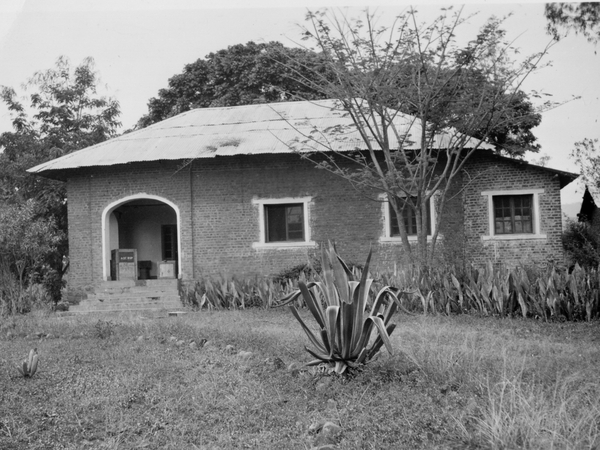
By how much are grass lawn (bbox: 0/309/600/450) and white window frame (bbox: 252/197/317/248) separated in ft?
28.7

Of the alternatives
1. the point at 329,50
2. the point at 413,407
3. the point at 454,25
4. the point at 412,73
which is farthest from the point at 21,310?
the point at 413,407

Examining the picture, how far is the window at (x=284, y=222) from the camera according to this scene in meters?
17.7

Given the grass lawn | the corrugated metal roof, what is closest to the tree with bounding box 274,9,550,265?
the corrugated metal roof

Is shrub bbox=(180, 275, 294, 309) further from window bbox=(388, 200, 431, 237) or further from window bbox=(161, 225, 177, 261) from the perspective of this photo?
window bbox=(161, 225, 177, 261)

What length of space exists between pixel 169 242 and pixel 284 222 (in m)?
4.61

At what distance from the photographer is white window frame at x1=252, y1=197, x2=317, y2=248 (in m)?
17.4

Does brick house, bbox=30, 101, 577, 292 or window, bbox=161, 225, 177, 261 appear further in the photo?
window, bbox=161, 225, 177, 261

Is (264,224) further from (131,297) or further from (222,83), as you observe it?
(222,83)

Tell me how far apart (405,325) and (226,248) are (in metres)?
7.81

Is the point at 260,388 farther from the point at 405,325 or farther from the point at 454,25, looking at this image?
the point at 454,25

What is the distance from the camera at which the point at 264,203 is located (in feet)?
57.5

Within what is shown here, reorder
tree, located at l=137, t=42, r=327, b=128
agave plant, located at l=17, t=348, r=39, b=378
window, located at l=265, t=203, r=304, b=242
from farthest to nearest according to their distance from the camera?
1. tree, located at l=137, t=42, r=327, b=128
2. window, located at l=265, t=203, r=304, b=242
3. agave plant, located at l=17, t=348, r=39, b=378

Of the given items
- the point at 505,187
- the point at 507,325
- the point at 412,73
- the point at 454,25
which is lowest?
the point at 507,325

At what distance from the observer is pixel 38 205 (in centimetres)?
2016
